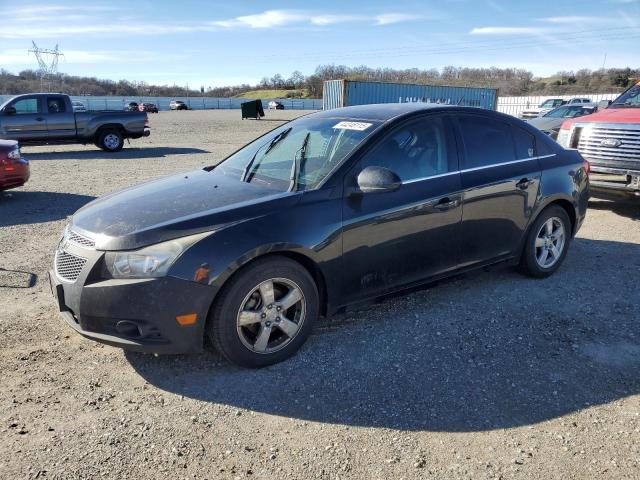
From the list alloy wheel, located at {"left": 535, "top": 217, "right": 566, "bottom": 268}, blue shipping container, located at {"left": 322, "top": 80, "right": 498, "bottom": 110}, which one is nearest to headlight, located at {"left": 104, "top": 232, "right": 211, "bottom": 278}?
alloy wheel, located at {"left": 535, "top": 217, "right": 566, "bottom": 268}

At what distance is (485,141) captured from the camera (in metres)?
4.66

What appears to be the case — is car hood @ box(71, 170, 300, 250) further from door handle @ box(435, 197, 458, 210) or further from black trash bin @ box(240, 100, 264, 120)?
black trash bin @ box(240, 100, 264, 120)

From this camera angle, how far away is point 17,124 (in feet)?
50.8

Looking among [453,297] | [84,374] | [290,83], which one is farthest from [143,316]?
[290,83]

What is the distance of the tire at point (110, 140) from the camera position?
17.1m

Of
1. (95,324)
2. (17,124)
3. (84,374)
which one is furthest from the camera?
(17,124)

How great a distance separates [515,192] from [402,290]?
5.01 ft

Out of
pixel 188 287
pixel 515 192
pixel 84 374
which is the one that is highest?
pixel 515 192

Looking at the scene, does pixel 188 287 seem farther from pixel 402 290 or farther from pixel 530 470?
pixel 530 470

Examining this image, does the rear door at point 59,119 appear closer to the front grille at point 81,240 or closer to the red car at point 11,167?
the red car at point 11,167

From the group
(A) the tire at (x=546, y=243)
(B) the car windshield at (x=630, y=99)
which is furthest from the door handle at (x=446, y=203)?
(B) the car windshield at (x=630, y=99)

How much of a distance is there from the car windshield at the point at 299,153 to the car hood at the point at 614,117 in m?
5.35

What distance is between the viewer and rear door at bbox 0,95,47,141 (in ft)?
50.4

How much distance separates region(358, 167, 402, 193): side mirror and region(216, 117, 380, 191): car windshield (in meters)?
0.25
